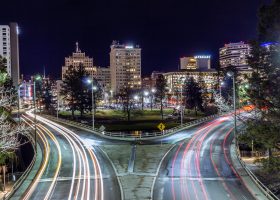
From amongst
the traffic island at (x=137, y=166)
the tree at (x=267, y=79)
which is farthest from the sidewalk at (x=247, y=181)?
the traffic island at (x=137, y=166)

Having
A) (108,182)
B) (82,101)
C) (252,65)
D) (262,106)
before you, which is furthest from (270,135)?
(82,101)

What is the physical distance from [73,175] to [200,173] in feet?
39.9

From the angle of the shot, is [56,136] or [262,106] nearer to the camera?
[262,106]

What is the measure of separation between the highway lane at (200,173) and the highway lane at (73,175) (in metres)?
4.69

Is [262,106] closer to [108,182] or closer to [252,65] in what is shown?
[252,65]

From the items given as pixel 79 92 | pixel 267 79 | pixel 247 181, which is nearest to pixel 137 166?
pixel 247 181

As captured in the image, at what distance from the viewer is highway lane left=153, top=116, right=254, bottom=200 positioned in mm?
31562

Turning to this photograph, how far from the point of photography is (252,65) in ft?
111

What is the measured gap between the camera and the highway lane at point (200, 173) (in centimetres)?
3156

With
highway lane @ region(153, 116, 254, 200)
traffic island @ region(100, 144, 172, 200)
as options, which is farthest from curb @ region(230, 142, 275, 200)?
traffic island @ region(100, 144, 172, 200)

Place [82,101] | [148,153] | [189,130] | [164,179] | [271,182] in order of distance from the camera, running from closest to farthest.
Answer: [164,179]
[271,182]
[148,153]
[189,130]
[82,101]

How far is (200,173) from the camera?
38812 mm

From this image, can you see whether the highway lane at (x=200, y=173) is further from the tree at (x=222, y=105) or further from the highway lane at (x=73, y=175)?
the tree at (x=222, y=105)

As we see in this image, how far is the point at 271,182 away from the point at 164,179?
12.0 m
